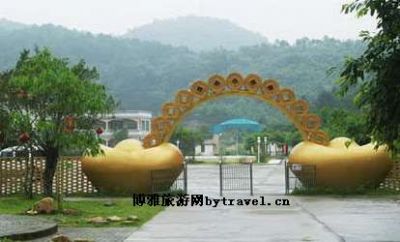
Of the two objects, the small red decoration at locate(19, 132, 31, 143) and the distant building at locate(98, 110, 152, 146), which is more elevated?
the distant building at locate(98, 110, 152, 146)

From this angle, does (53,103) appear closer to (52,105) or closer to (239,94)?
(52,105)

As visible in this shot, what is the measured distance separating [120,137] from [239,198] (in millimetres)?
56548

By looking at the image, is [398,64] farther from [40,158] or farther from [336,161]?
[40,158]

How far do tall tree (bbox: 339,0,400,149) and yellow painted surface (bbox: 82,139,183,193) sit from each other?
37.3 ft

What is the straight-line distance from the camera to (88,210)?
51.6ft

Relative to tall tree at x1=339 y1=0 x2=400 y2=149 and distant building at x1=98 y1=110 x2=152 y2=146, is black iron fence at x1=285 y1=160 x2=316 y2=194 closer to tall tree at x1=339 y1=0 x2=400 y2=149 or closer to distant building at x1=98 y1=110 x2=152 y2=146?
tall tree at x1=339 y1=0 x2=400 y2=149

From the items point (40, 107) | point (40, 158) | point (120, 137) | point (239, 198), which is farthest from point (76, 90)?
point (120, 137)

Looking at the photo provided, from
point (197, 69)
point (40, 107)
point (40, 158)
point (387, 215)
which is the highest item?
point (197, 69)

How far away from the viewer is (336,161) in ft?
65.4

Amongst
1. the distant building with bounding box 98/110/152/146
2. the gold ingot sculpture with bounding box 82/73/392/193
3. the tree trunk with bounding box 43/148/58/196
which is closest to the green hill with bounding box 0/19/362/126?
the distant building with bounding box 98/110/152/146

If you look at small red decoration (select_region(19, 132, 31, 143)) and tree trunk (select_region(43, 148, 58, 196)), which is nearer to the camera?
small red decoration (select_region(19, 132, 31, 143))

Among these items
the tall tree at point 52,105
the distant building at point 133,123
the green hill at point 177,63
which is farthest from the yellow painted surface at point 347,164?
the distant building at point 133,123

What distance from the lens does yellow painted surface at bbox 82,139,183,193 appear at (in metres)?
19.7

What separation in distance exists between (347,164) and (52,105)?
27.8 ft
